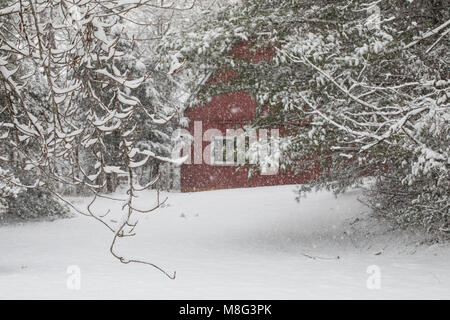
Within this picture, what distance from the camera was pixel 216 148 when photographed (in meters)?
25.1

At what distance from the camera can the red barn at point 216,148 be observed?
2454 cm

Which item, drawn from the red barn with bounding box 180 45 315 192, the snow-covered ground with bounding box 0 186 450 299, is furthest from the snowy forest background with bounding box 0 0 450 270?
the red barn with bounding box 180 45 315 192

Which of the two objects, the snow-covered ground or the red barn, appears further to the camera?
the red barn

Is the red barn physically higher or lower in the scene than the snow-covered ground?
higher

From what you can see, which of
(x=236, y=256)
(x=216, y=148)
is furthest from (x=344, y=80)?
(x=216, y=148)

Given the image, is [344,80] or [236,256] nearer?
[344,80]

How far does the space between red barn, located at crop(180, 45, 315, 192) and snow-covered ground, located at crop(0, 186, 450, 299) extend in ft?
16.7

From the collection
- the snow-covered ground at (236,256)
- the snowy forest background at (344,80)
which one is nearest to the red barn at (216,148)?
the snow-covered ground at (236,256)

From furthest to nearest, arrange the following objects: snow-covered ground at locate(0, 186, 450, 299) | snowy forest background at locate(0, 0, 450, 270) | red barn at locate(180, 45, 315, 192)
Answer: red barn at locate(180, 45, 315, 192), snow-covered ground at locate(0, 186, 450, 299), snowy forest background at locate(0, 0, 450, 270)

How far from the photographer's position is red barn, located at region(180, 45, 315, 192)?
24.5 m

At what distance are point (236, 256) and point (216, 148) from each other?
13.6m

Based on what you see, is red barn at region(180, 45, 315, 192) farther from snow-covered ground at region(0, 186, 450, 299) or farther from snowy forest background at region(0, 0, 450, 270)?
snowy forest background at region(0, 0, 450, 270)

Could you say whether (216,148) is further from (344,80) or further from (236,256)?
(344,80)
